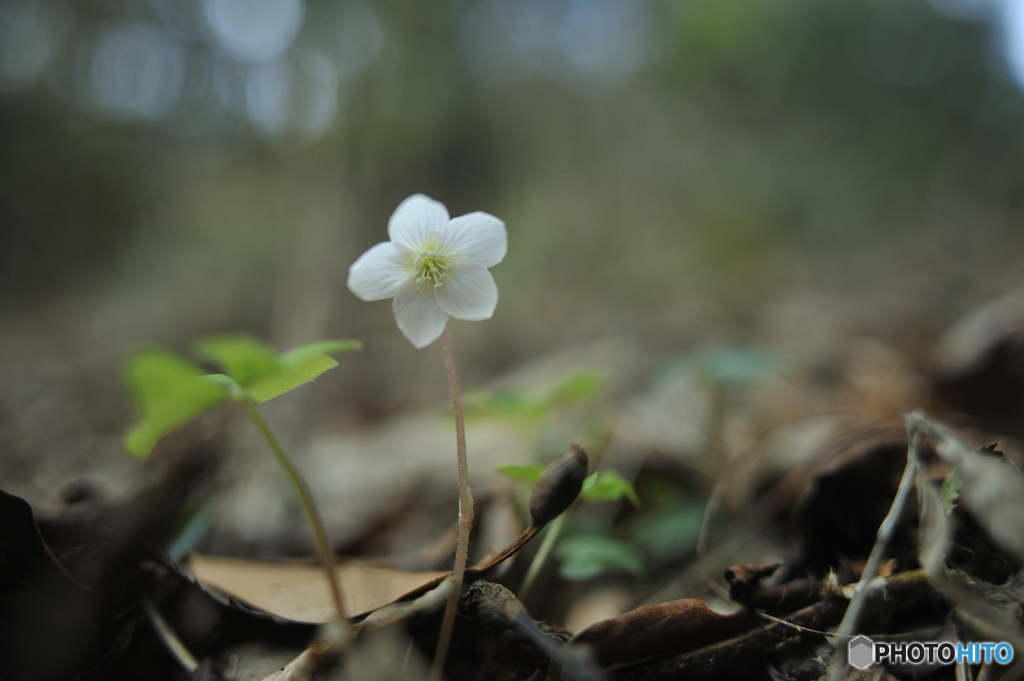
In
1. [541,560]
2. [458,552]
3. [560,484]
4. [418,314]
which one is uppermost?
[418,314]

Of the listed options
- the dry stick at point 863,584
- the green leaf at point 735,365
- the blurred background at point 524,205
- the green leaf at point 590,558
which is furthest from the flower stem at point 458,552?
the green leaf at point 735,365

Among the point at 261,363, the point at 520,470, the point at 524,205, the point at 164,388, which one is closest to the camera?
the point at 164,388

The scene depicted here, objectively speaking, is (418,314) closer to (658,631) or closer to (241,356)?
(241,356)

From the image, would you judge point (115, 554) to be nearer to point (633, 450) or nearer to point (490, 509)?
point (490, 509)

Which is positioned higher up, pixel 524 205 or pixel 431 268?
pixel 431 268

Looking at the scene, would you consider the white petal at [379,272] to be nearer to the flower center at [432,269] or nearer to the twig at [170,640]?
the flower center at [432,269]

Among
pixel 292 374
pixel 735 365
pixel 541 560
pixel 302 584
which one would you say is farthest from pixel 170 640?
pixel 735 365

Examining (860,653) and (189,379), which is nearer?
(189,379)

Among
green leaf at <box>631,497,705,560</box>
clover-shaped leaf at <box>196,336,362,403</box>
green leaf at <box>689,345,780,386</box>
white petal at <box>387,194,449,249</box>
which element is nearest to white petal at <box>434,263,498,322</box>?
white petal at <box>387,194,449,249</box>
